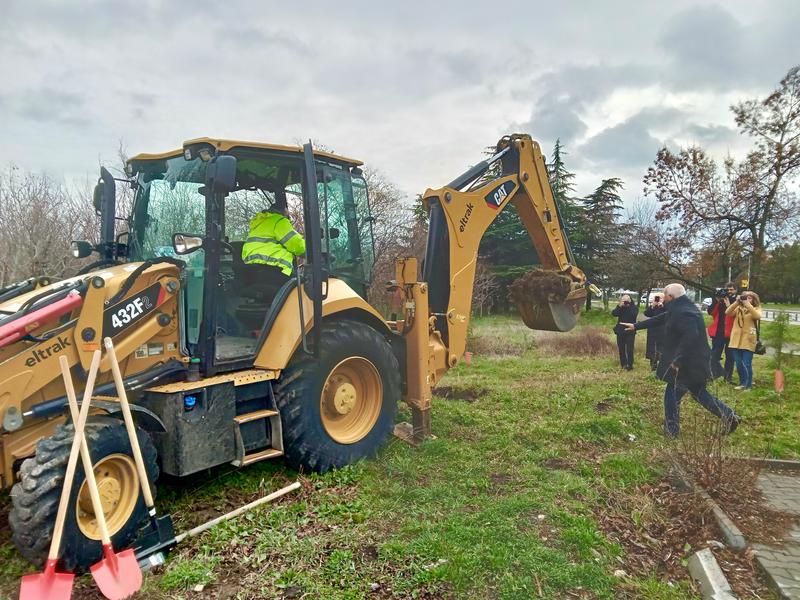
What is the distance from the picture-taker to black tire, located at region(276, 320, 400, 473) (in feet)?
15.9

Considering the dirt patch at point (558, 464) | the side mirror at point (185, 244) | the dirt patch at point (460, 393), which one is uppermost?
the side mirror at point (185, 244)

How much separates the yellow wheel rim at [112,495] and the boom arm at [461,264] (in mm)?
3042

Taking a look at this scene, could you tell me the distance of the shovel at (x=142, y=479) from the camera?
3654mm

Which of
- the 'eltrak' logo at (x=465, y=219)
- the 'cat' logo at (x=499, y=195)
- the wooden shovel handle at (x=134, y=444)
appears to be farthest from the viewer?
the 'cat' logo at (x=499, y=195)

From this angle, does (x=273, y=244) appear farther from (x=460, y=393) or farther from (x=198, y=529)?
(x=460, y=393)

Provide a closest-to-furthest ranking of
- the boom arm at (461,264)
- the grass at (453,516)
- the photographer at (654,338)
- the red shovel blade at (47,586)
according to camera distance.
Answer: the red shovel blade at (47,586) < the grass at (453,516) < the boom arm at (461,264) < the photographer at (654,338)

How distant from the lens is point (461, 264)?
21.1 feet

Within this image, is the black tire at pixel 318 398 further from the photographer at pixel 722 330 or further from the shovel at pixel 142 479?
the photographer at pixel 722 330

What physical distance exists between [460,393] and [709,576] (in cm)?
550

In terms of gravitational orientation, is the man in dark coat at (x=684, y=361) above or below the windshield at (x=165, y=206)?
below

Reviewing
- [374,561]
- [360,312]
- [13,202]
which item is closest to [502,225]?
[13,202]

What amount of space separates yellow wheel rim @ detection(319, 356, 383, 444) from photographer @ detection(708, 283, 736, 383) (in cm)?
690

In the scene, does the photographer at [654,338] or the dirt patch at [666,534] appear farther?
the photographer at [654,338]

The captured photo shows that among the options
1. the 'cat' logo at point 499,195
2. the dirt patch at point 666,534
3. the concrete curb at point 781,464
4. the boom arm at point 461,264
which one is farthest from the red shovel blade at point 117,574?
the concrete curb at point 781,464
